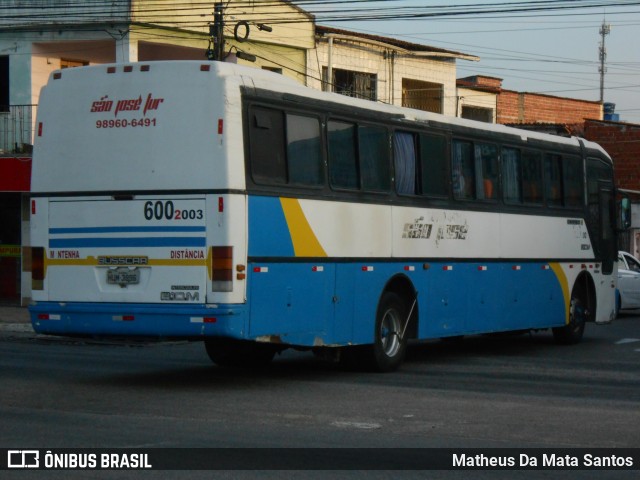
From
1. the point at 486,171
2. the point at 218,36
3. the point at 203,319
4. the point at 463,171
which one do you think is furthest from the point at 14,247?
the point at 203,319

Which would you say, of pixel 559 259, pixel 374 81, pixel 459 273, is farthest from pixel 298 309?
pixel 374 81

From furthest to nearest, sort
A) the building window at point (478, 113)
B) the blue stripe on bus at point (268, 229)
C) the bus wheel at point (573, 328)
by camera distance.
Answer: the building window at point (478, 113)
the bus wheel at point (573, 328)
the blue stripe on bus at point (268, 229)

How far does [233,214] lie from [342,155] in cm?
247

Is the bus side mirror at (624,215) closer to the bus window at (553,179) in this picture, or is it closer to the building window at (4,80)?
the bus window at (553,179)

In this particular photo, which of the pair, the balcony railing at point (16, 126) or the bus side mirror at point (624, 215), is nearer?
the bus side mirror at point (624, 215)

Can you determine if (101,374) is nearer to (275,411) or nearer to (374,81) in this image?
(275,411)

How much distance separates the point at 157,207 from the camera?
1343 cm

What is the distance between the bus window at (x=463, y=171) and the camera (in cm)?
1755

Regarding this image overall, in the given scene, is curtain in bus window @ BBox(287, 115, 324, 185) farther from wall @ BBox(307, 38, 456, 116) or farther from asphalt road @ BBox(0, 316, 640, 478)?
wall @ BBox(307, 38, 456, 116)

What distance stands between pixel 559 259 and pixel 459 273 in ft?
11.8

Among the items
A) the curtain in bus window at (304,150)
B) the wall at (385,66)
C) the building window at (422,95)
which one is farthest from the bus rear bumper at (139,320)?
the building window at (422,95)

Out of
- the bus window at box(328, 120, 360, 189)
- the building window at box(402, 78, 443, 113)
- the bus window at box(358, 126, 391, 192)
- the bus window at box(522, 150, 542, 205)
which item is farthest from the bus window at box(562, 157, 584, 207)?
the building window at box(402, 78, 443, 113)

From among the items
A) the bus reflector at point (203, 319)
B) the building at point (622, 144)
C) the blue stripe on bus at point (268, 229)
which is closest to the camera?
the bus reflector at point (203, 319)

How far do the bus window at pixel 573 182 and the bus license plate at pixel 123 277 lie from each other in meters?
9.60
